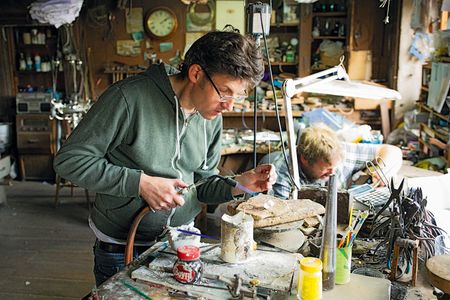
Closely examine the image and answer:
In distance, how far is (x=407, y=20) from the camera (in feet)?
16.8

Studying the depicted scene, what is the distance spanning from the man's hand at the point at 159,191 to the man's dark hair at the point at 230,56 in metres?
0.36

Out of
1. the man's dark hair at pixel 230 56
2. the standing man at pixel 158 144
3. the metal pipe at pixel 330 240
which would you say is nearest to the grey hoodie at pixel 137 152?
A: the standing man at pixel 158 144

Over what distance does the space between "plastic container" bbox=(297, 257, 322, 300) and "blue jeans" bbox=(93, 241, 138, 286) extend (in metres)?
0.68

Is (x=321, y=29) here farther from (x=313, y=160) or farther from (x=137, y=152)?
(x=137, y=152)

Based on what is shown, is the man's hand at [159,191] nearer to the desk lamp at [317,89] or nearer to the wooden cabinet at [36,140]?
the desk lamp at [317,89]

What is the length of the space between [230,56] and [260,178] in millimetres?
438

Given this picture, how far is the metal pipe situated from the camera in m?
1.29

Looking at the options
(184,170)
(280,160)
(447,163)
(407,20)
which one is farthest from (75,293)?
(407,20)

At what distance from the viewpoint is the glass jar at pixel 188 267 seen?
4.24 ft

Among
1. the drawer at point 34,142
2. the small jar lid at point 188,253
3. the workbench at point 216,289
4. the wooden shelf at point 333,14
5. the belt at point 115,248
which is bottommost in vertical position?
the drawer at point 34,142

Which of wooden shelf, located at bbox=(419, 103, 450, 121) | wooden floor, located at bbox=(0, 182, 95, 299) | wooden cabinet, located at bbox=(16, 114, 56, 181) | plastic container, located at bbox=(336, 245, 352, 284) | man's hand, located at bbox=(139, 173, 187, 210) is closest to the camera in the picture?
plastic container, located at bbox=(336, 245, 352, 284)

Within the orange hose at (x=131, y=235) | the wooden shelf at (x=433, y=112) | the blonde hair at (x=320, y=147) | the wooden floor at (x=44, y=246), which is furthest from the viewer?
the wooden shelf at (x=433, y=112)

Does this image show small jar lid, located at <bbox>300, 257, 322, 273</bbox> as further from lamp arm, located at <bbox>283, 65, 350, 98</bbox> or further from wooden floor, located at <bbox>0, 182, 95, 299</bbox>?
wooden floor, located at <bbox>0, 182, 95, 299</bbox>

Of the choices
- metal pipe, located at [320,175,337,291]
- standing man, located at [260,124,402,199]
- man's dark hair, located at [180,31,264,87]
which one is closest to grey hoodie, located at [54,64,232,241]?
man's dark hair, located at [180,31,264,87]
